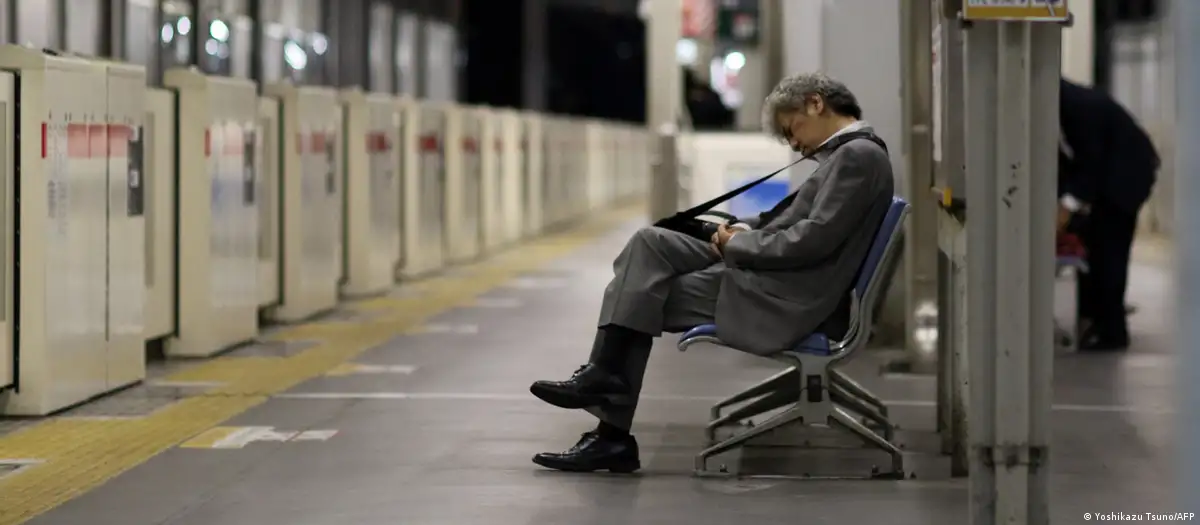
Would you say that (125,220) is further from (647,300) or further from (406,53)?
(406,53)

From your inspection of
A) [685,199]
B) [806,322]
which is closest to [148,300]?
[806,322]

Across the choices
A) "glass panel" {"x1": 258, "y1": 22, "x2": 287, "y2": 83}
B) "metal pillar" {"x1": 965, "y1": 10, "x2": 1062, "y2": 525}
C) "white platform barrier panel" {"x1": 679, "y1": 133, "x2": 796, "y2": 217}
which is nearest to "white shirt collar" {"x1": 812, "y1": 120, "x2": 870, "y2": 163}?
"metal pillar" {"x1": 965, "y1": 10, "x2": 1062, "y2": 525}

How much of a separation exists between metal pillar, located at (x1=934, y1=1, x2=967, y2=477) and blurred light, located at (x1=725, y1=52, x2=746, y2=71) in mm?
13810

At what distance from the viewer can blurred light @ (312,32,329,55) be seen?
29.3m

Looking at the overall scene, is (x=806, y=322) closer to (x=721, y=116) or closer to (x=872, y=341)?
(x=872, y=341)

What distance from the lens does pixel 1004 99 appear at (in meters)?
4.95

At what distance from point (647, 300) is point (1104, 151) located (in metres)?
4.66

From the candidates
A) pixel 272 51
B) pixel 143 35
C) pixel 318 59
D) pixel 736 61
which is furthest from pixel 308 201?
pixel 318 59

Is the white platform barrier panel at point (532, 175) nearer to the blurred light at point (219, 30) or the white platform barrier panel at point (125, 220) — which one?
the blurred light at point (219, 30)

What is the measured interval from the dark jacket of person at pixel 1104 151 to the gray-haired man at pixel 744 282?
157 inches

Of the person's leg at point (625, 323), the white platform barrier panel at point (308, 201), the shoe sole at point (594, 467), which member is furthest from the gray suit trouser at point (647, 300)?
the white platform barrier panel at point (308, 201)

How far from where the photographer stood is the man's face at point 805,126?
6613 millimetres

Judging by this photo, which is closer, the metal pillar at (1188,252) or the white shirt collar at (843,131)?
the metal pillar at (1188,252)

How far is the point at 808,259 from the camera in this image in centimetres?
643
